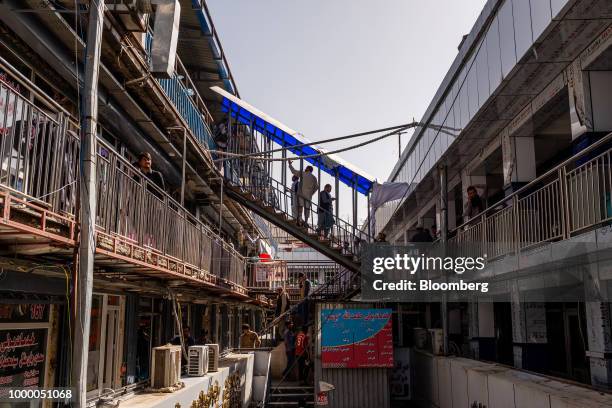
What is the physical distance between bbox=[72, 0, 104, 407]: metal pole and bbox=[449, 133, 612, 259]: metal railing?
5.64 m

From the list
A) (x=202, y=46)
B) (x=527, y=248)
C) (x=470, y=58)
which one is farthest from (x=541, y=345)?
(x=202, y=46)

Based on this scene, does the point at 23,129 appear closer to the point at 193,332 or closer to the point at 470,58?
the point at 470,58

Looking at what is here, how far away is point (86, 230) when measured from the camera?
18.0 feet

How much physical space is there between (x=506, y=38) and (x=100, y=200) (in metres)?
7.65

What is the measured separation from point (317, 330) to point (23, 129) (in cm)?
1159

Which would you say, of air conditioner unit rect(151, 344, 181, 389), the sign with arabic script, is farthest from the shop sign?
air conditioner unit rect(151, 344, 181, 389)

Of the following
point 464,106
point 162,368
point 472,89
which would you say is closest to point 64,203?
point 162,368

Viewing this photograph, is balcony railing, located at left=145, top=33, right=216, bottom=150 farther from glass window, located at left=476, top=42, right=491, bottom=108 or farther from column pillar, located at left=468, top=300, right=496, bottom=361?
column pillar, located at left=468, top=300, right=496, bottom=361

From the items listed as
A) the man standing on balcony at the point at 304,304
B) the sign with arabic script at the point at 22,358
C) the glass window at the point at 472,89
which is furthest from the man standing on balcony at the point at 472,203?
the sign with arabic script at the point at 22,358

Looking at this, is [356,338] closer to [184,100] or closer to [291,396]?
[291,396]

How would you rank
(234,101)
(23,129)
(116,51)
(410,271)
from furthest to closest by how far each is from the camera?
(234,101)
(410,271)
(116,51)
(23,129)

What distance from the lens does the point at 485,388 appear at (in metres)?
10.4

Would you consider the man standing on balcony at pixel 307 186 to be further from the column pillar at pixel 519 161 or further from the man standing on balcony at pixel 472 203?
the column pillar at pixel 519 161

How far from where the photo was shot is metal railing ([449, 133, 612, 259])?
757cm
